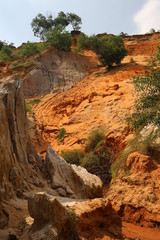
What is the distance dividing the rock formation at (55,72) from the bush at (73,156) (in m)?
9.45

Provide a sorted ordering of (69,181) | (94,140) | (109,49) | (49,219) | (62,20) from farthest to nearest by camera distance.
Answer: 1. (62,20)
2. (109,49)
3. (94,140)
4. (69,181)
5. (49,219)

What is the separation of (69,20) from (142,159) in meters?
34.5

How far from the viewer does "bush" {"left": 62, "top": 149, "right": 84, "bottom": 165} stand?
52.9 ft

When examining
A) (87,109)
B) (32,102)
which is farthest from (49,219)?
(32,102)

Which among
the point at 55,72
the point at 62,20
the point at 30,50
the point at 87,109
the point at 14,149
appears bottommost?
the point at 14,149

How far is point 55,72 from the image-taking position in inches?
1081

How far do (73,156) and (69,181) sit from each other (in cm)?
613

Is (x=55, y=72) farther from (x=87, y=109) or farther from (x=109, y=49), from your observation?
(x=87, y=109)

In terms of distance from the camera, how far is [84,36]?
106 ft

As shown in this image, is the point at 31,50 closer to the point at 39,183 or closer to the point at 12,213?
the point at 39,183

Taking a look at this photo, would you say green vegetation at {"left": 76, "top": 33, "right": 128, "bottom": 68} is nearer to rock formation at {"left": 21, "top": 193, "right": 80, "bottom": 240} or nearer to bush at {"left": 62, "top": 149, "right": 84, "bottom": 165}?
bush at {"left": 62, "top": 149, "right": 84, "bottom": 165}

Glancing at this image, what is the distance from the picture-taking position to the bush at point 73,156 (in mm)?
16109

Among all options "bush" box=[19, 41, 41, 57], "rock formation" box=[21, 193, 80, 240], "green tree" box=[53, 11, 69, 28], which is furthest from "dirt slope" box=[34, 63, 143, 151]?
"green tree" box=[53, 11, 69, 28]

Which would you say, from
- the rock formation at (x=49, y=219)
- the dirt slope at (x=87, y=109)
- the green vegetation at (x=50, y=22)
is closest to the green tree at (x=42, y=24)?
the green vegetation at (x=50, y=22)
